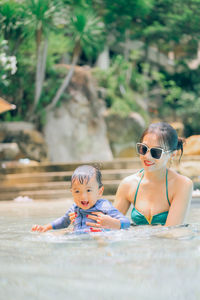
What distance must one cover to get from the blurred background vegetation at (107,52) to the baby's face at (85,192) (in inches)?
426

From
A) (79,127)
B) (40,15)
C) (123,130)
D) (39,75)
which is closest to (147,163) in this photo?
(40,15)

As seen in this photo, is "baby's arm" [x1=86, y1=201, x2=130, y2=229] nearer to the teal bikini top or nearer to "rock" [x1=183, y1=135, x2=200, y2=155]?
the teal bikini top

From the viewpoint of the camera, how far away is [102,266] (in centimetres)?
227

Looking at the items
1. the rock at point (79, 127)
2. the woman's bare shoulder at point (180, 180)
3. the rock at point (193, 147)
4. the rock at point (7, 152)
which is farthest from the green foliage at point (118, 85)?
the woman's bare shoulder at point (180, 180)

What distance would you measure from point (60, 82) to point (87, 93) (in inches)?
50.8

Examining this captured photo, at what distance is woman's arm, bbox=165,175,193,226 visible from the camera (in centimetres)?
367

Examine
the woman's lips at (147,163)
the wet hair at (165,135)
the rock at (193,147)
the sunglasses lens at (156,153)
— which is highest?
the wet hair at (165,135)

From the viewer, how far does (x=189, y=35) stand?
21812 millimetres

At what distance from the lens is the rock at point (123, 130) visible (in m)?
19.5

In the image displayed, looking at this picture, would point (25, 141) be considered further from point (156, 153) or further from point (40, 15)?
point (156, 153)

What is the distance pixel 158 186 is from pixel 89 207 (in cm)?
64

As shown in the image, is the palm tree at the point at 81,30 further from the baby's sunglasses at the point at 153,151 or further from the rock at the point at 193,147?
the baby's sunglasses at the point at 153,151

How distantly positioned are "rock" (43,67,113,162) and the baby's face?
46.1 ft

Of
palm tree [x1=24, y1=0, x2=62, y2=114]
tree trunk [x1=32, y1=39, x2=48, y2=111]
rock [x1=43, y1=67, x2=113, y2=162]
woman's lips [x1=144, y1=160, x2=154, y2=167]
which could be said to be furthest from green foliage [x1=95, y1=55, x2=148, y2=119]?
woman's lips [x1=144, y1=160, x2=154, y2=167]
